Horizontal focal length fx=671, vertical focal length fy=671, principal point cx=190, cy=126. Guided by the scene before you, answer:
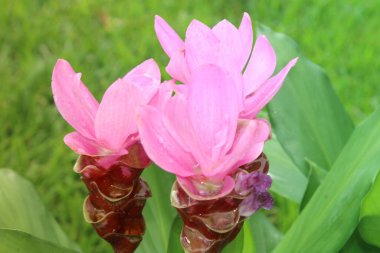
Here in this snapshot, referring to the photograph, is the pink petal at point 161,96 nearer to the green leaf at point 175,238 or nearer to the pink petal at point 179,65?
the pink petal at point 179,65

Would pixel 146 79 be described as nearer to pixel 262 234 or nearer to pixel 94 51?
pixel 262 234

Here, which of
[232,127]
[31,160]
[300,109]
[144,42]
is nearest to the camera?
[232,127]

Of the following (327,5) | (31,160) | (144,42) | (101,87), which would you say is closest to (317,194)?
(31,160)

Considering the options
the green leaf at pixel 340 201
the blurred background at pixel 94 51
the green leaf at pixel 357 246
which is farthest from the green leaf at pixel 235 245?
the blurred background at pixel 94 51

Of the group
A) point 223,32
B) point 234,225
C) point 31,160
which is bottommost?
point 31,160

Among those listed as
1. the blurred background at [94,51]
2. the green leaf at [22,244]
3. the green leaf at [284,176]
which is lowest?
the blurred background at [94,51]

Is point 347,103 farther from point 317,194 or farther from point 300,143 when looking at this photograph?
point 317,194

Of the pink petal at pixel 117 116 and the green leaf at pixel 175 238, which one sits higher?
the pink petal at pixel 117 116
